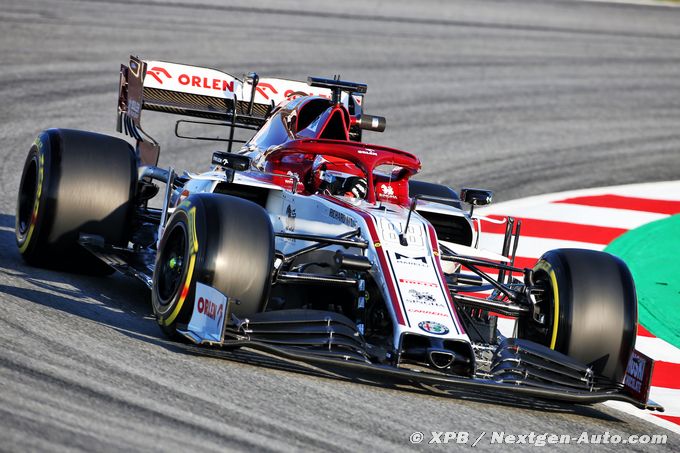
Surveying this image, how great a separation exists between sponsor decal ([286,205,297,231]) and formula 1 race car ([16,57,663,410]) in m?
0.01

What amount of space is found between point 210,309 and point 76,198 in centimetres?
225

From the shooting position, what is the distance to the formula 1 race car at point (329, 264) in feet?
21.1

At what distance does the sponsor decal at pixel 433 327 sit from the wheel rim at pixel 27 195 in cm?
352

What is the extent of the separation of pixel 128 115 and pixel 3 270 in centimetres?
217

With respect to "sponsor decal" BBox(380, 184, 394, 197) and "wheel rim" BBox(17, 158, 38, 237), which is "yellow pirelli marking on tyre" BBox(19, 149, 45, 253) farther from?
"sponsor decal" BBox(380, 184, 394, 197)

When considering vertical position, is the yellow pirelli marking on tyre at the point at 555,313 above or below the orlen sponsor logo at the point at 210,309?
above

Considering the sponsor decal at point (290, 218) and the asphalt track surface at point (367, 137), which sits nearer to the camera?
the asphalt track surface at point (367, 137)

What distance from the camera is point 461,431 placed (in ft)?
19.6

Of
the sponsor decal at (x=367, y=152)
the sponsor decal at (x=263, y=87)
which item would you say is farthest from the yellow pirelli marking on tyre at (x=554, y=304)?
the sponsor decal at (x=263, y=87)

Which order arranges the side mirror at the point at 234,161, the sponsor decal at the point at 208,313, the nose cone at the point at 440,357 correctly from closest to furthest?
the sponsor decal at the point at 208,313, the nose cone at the point at 440,357, the side mirror at the point at 234,161

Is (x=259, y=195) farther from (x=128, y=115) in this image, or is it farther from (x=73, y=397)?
(x=73, y=397)

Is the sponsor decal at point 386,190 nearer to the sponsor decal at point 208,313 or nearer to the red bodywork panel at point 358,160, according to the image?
the red bodywork panel at point 358,160

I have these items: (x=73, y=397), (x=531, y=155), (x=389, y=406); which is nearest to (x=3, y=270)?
(x=73, y=397)

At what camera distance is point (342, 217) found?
7430mm
